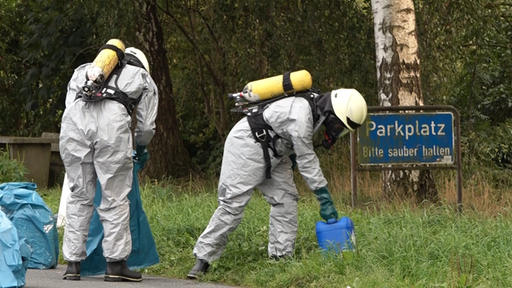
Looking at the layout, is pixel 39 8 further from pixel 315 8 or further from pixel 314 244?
pixel 314 244

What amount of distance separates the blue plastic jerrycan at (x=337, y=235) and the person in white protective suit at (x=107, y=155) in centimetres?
139

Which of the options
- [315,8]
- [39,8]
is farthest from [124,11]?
[39,8]

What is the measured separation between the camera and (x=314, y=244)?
7836 millimetres

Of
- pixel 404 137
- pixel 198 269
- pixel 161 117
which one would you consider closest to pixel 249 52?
pixel 161 117

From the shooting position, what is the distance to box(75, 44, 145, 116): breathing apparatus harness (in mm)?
7129

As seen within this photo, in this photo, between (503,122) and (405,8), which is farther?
(503,122)

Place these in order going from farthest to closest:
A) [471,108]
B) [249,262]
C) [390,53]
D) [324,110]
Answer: [471,108] < [390,53] < [249,262] < [324,110]

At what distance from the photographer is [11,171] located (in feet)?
44.8

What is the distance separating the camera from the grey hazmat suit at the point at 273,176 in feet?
22.8

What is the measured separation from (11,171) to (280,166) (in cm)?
718

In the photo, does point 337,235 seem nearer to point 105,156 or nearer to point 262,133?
point 262,133

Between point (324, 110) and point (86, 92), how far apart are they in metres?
1.72

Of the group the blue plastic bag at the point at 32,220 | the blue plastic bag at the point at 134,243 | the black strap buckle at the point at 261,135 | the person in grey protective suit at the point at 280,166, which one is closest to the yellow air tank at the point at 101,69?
the blue plastic bag at the point at 134,243

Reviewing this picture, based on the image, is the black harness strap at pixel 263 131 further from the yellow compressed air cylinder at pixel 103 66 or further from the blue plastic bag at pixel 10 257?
the blue plastic bag at pixel 10 257
